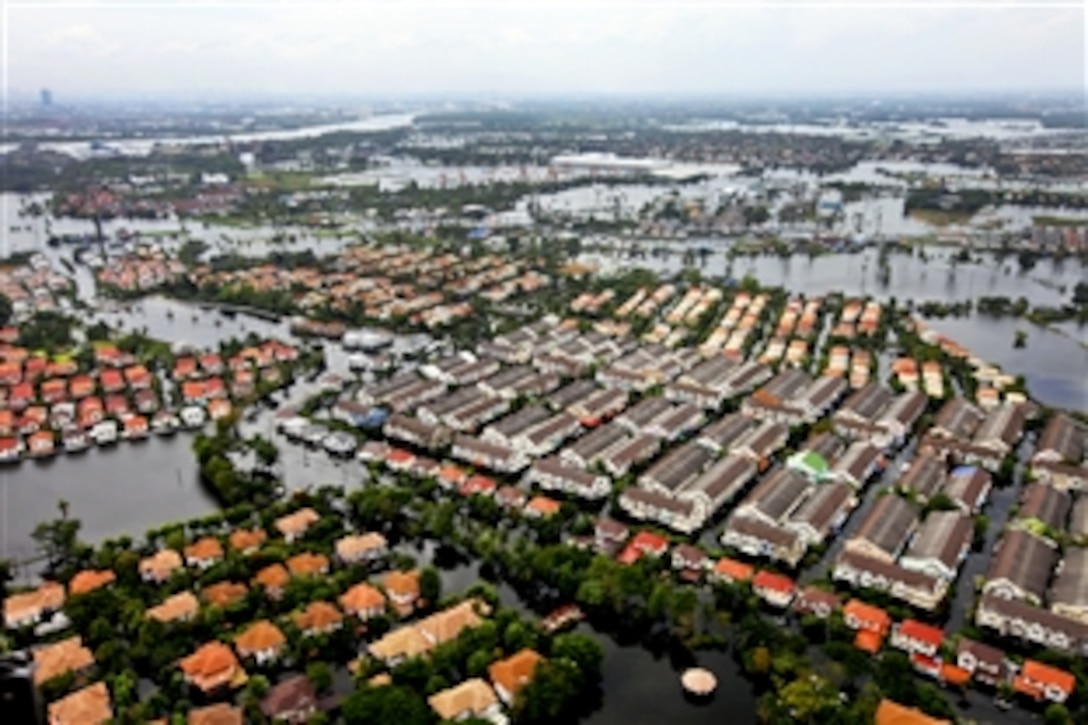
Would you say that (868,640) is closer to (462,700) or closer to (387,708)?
(462,700)

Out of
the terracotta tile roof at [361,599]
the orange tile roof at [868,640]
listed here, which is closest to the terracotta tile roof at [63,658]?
the terracotta tile roof at [361,599]

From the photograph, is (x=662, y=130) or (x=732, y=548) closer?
(x=732, y=548)

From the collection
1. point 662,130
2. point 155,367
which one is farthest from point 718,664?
point 662,130

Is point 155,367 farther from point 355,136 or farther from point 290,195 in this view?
point 355,136

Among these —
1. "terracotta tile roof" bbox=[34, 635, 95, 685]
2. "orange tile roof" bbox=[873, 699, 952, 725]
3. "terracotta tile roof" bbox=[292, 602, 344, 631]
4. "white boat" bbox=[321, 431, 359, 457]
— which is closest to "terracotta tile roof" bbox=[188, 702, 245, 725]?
"terracotta tile roof" bbox=[292, 602, 344, 631]

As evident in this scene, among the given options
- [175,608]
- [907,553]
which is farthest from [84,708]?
[907,553]

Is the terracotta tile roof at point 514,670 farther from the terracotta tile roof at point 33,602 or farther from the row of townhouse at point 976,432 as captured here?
the row of townhouse at point 976,432
